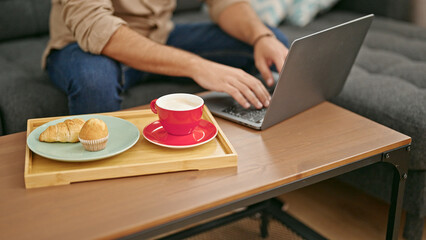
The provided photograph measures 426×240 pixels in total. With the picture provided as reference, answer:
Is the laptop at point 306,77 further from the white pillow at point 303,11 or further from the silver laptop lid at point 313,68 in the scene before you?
the white pillow at point 303,11

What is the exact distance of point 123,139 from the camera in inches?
35.4

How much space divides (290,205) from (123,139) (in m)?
0.90

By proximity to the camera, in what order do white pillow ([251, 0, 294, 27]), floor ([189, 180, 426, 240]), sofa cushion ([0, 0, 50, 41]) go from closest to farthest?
floor ([189, 180, 426, 240])
sofa cushion ([0, 0, 50, 41])
white pillow ([251, 0, 294, 27])

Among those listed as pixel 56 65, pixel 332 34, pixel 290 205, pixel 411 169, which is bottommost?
pixel 290 205

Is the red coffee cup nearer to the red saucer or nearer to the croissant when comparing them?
the red saucer

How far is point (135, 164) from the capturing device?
81cm

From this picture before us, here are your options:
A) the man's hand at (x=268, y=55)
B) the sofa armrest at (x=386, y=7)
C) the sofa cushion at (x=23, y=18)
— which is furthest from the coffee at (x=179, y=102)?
the sofa armrest at (x=386, y=7)

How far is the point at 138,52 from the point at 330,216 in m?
0.86

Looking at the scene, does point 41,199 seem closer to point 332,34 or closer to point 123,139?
point 123,139

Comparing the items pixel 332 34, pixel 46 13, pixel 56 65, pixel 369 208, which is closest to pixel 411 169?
pixel 369 208

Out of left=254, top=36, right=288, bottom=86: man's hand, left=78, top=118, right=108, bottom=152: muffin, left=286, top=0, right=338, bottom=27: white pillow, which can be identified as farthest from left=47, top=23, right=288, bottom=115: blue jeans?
left=286, top=0, right=338, bottom=27: white pillow

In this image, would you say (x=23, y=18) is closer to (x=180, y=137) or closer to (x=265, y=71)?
(x=265, y=71)

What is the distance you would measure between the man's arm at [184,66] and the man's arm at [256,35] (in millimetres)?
192

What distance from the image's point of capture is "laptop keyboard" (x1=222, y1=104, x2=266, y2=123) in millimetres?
1045
